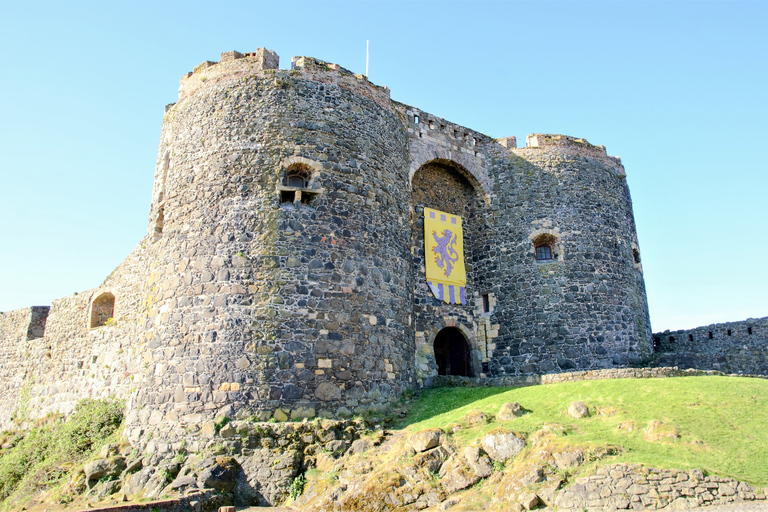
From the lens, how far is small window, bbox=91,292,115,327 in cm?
1961

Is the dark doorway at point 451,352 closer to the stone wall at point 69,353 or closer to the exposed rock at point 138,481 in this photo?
the stone wall at point 69,353

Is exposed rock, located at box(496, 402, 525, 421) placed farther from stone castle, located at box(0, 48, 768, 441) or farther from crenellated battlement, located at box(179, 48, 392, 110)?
crenellated battlement, located at box(179, 48, 392, 110)

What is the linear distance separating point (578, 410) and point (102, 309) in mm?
16327

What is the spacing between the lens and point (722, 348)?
18.2 m

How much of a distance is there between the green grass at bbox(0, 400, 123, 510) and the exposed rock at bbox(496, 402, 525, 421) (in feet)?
31.3

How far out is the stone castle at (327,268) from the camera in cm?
1226

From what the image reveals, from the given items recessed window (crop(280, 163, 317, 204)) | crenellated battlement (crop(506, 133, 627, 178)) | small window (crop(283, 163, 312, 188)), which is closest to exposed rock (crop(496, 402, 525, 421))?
recessed window (crop(280, 163, 317, 204))

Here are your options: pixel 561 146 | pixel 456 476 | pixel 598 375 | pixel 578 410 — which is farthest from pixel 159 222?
pixel 561 146

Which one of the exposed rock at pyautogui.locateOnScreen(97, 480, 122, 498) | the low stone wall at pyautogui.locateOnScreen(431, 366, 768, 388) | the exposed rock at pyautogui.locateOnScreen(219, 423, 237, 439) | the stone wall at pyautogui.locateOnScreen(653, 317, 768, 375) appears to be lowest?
the exposed rock at pyautogui.locateOnScreen(97, 480, 122, 498)

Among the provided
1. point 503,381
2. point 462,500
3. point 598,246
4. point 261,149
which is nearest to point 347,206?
point 261,149

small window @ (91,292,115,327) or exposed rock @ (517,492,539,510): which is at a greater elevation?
small window @ (91,292,115,327)

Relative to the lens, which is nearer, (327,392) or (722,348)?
(327,392)

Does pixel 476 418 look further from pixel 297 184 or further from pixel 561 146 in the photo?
pixel 561 146

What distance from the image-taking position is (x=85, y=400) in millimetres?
17219
